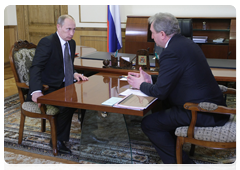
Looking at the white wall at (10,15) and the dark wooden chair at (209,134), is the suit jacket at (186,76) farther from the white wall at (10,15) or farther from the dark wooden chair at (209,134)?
the white wall at (10,15)

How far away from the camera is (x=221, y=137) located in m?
1.78

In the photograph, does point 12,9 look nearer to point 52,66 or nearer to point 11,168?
point 52,66

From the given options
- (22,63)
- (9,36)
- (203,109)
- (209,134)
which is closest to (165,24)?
(203,109)

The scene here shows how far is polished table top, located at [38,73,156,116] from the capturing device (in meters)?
1.74

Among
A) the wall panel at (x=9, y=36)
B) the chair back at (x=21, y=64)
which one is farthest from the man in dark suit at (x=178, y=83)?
the wall panel at (x=9, y=36)

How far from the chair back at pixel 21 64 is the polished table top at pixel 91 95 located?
2.05ft

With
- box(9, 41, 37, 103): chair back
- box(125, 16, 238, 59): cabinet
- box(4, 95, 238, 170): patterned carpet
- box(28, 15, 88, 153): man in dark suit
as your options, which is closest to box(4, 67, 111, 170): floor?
box(4, 95, 238, 170): patterned carpet

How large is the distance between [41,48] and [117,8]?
3349mm

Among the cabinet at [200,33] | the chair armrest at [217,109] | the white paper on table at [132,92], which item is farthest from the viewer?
the cabinet at [200,33]

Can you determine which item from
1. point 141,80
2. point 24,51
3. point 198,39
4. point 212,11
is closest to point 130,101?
point 141,80

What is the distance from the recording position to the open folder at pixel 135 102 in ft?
5.55

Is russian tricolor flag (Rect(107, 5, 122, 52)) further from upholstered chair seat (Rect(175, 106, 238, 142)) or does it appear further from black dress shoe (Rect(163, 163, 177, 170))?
upholstered chair seat (Rect(175, 106, 238, 142))

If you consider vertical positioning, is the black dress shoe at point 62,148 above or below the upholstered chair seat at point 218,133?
below

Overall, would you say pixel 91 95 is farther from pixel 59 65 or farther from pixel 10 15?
pixel 10 15
